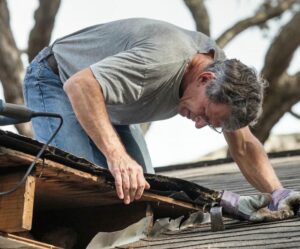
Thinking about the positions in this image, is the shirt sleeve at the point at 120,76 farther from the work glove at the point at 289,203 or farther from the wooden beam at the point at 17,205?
the work glove at the point at 289,203

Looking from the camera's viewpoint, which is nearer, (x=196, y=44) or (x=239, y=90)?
(x=239, y=90)

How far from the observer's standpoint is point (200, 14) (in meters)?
10.8

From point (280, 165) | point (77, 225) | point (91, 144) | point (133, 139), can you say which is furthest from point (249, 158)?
point (280, 165)

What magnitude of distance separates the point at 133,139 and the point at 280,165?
2119mm

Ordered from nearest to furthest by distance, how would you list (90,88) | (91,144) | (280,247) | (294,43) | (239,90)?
1. (280,247)
2. (90,88)
3. (239,90)
4. (91,144)
5. (294,43)

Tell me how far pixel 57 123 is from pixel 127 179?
91 cm

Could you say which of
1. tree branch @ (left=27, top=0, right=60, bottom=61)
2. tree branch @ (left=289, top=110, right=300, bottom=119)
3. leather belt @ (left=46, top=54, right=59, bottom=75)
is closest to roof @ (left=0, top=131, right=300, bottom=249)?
leather belt @ (left=46, top=54, right=59, bottom=75)

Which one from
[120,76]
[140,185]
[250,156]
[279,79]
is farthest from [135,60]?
[279,79]

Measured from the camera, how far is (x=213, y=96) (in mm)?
3502

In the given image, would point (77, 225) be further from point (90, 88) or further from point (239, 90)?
point (239, 90)

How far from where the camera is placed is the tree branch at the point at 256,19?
423 inches

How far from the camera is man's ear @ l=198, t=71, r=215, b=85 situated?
3529 mm

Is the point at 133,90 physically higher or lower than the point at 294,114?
higher

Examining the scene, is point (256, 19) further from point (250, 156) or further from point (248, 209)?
point (248, 209)
